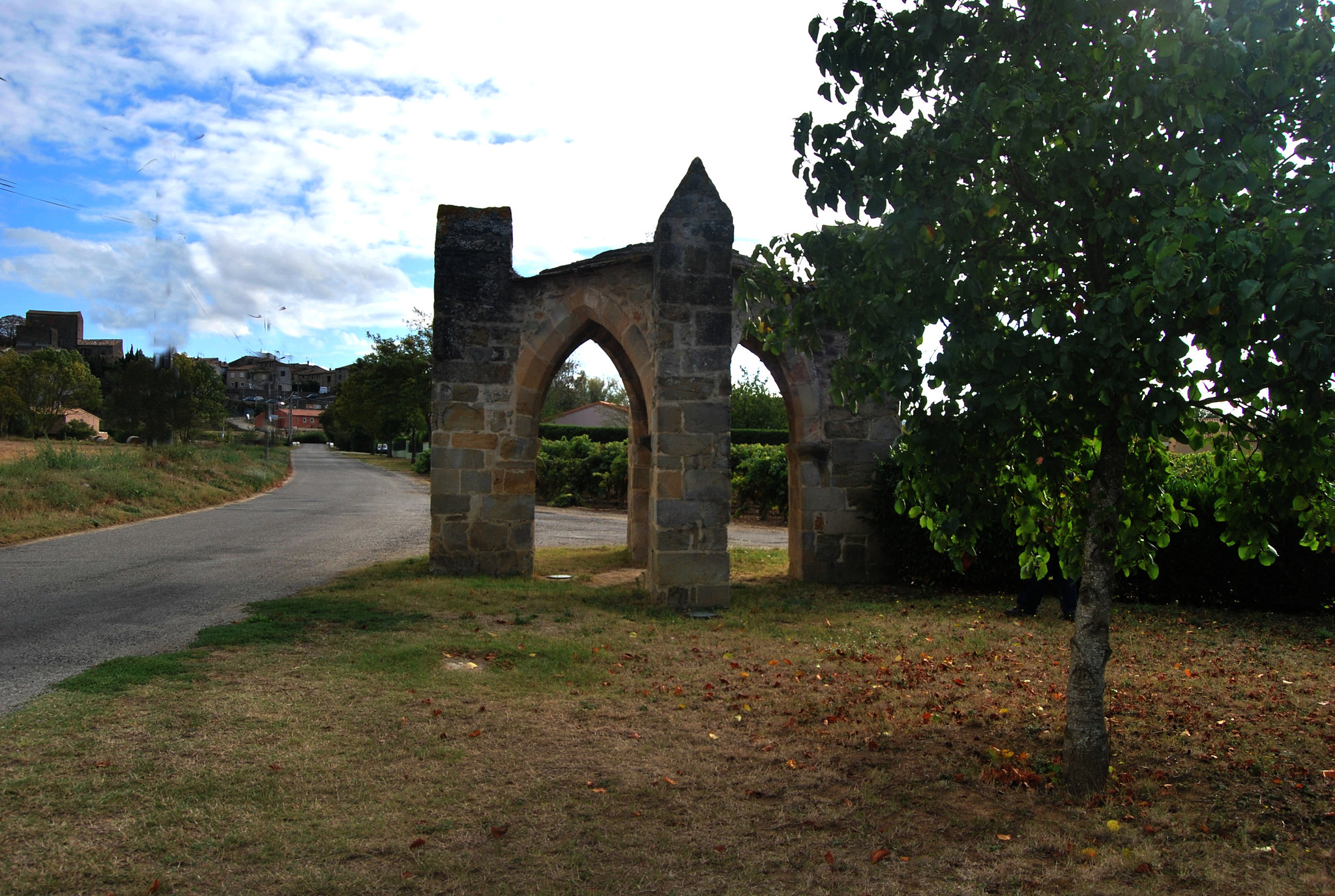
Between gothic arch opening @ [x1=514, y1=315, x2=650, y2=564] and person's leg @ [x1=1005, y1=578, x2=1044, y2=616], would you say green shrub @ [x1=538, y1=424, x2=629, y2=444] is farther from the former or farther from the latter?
person's leg @ [x1=1005, y1=578, x2=1044, y2=616]

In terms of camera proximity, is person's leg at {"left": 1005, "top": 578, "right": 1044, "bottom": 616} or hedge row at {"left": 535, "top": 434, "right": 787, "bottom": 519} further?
hedge row at {"left": 535, "top": 434, "right": 787, "bottom": 519}

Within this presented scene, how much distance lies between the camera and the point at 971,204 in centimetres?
340

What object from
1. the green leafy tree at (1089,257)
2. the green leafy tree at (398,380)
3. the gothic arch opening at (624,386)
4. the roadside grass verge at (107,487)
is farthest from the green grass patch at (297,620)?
the green leafy tree at (398,380)

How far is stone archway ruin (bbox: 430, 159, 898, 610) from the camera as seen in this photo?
8.45 meters

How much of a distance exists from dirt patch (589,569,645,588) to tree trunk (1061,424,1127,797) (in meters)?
6.41

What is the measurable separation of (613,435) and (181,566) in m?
20.8

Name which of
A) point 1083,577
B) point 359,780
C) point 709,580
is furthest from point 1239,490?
point 709,580

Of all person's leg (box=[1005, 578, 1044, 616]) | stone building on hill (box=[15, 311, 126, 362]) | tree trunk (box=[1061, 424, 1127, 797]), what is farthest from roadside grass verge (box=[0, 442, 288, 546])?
stone building on hill (box=[15, 311, 126, 362])

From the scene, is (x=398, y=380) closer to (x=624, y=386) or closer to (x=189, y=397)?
(x=189, y=397)

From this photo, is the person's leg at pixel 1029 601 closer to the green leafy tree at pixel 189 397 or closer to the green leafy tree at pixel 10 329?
the green leafy tree at pixel 189 397

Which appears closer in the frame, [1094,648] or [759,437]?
[1094,648]

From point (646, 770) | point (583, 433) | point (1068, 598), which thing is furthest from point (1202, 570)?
point (583, 433)

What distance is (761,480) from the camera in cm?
1977

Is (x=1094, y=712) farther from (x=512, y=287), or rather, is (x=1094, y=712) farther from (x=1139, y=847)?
(x=512, y=287)
